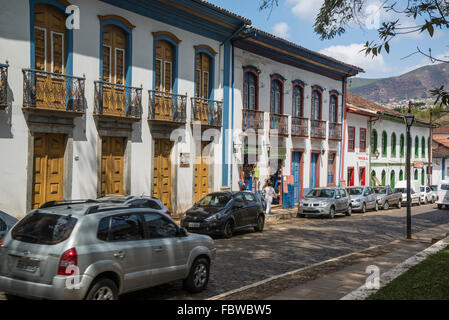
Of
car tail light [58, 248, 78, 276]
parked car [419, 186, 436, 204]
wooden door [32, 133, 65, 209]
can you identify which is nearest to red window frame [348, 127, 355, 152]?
parked car [419, 186, 436, 204]

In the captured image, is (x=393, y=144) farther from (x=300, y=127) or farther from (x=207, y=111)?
(x=207, y=111)

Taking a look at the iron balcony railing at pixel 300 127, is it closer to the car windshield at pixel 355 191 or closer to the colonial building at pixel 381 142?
the car windshield at pixel 355 191

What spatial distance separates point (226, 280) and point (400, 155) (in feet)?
131

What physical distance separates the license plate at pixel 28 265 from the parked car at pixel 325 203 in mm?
18695

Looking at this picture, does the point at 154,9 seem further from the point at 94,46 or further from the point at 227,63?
the point at 227,63

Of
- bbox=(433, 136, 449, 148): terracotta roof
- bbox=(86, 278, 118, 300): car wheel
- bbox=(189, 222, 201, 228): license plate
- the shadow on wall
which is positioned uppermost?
bbox=(433, 136, 449, 148): terracotta roof

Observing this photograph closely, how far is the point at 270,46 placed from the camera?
25.4 m

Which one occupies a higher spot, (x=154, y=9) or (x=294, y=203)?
(x=154, y=9)

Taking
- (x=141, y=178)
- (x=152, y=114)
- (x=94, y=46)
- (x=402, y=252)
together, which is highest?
(x=94, y=46)

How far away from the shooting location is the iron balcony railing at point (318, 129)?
98.6ft

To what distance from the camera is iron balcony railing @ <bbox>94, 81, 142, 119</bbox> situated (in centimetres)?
1672

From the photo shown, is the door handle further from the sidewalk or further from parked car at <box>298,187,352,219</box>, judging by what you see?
parked car at <box>298,187,352,219</box>
